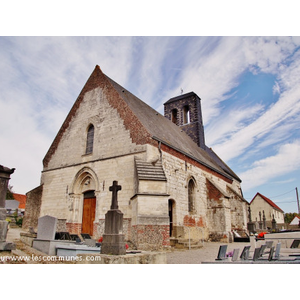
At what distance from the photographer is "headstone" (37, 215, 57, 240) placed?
28.1 feet

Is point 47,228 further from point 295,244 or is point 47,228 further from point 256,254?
point 295,244

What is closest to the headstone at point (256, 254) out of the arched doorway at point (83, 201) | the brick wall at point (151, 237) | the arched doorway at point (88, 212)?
the brick wall at point (151, 237)

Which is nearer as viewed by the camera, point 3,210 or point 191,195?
point 3,210

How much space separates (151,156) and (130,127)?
202 cm

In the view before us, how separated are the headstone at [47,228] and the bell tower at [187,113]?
16.6m

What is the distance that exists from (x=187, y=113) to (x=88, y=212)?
48.2 feet

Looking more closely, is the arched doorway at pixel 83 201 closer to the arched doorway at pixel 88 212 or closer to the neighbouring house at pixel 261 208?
A: the arched doorway at pixel 88 212

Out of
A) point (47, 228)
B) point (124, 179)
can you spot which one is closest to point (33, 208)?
point (124, 179)

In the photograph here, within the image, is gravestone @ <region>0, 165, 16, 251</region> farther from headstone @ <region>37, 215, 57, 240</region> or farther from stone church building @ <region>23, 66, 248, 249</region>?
stone church building @ <region>23, 66, 248, 249</region>

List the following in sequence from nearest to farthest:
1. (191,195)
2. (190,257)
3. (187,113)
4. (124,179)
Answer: (190,257), (124,179), (191,195), (187,113)

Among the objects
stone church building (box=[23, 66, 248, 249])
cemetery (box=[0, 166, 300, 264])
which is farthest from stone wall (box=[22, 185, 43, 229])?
cemetery (box=[0, 166, 300, 264])

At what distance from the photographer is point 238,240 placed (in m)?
16.9

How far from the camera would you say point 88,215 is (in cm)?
1376

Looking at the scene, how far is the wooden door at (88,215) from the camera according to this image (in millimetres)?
13423
